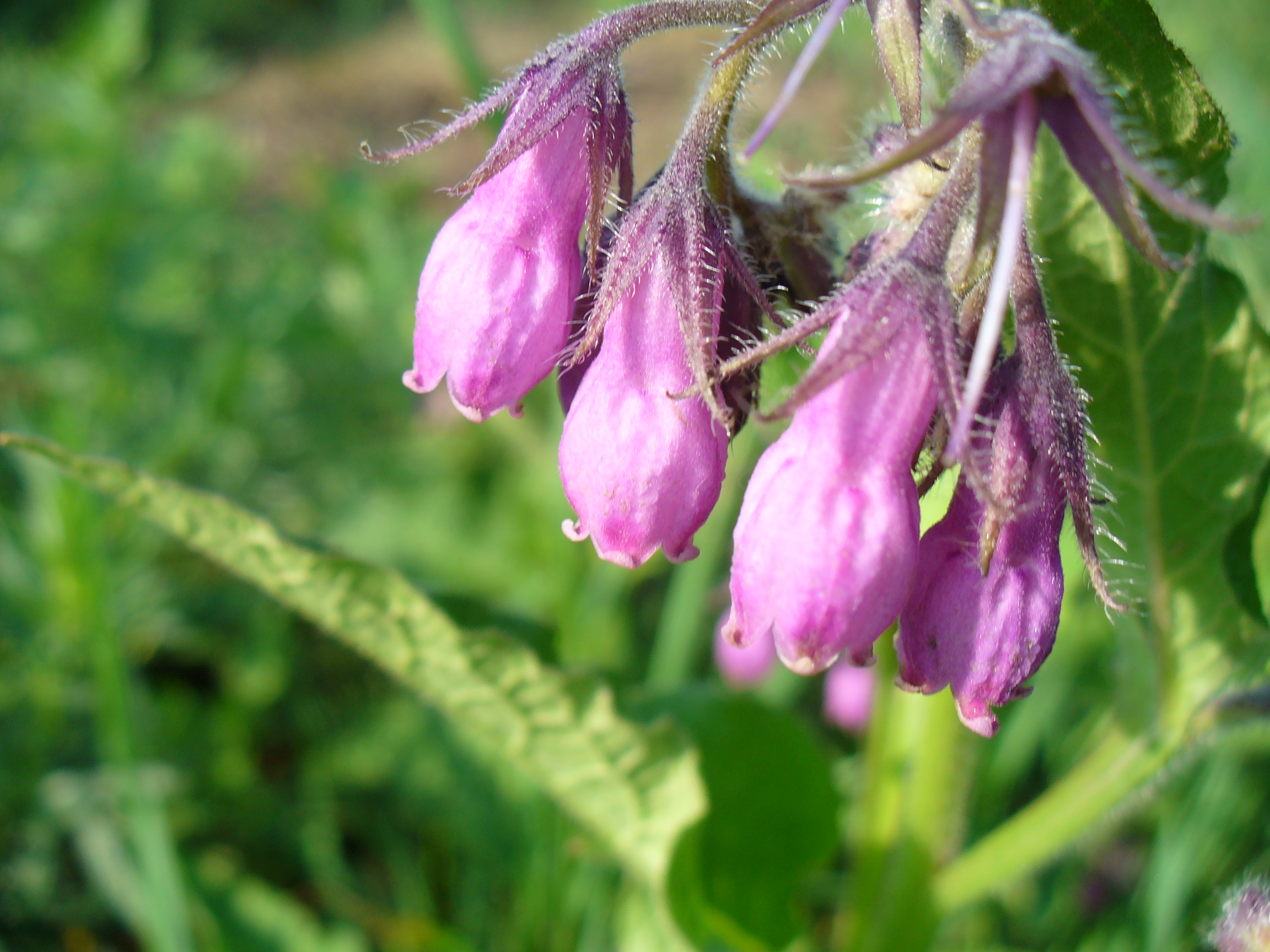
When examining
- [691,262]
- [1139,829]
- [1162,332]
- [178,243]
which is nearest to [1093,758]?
[1162,332]

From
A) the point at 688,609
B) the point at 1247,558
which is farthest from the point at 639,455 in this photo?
the point at 688,609

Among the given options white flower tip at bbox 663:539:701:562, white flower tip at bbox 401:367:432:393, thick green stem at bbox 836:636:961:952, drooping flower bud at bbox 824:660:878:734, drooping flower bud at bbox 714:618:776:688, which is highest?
white flower tip at bbox 663:539:701:562

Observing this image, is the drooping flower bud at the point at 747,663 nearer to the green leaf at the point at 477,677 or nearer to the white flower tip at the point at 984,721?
the green leaf at the point at 477,677

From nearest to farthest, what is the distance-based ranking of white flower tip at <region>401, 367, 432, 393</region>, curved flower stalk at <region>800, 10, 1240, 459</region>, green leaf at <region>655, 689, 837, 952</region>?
curved flower stalk at <region>800, 10, 1240, 459</region>, white flower tip at <region>401, 367, 432, 393</region>, green leaf at <region>655, 689, 837, 952</region>

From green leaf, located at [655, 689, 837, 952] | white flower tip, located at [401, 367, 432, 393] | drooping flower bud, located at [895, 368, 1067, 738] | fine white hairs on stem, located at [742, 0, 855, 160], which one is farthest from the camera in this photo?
green leaf, located at [655, 689, 837, 952]

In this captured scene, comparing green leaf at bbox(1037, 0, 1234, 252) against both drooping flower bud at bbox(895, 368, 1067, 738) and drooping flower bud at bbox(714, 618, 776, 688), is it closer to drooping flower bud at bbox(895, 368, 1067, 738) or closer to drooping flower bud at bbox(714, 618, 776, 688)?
drooping flower bud at bbox(895, 368, 1067, 738)

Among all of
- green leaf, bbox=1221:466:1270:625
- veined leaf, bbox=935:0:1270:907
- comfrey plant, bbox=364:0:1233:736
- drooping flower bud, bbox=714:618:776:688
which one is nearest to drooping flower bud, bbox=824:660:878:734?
drooping flower bud, bbox=714:618:776:688

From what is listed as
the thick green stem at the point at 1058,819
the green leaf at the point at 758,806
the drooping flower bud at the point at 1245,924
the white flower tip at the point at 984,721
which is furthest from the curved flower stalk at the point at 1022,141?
the green leaf at the point at 758,806

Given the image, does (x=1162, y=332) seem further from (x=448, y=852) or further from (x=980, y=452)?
(x=448, y=852)
